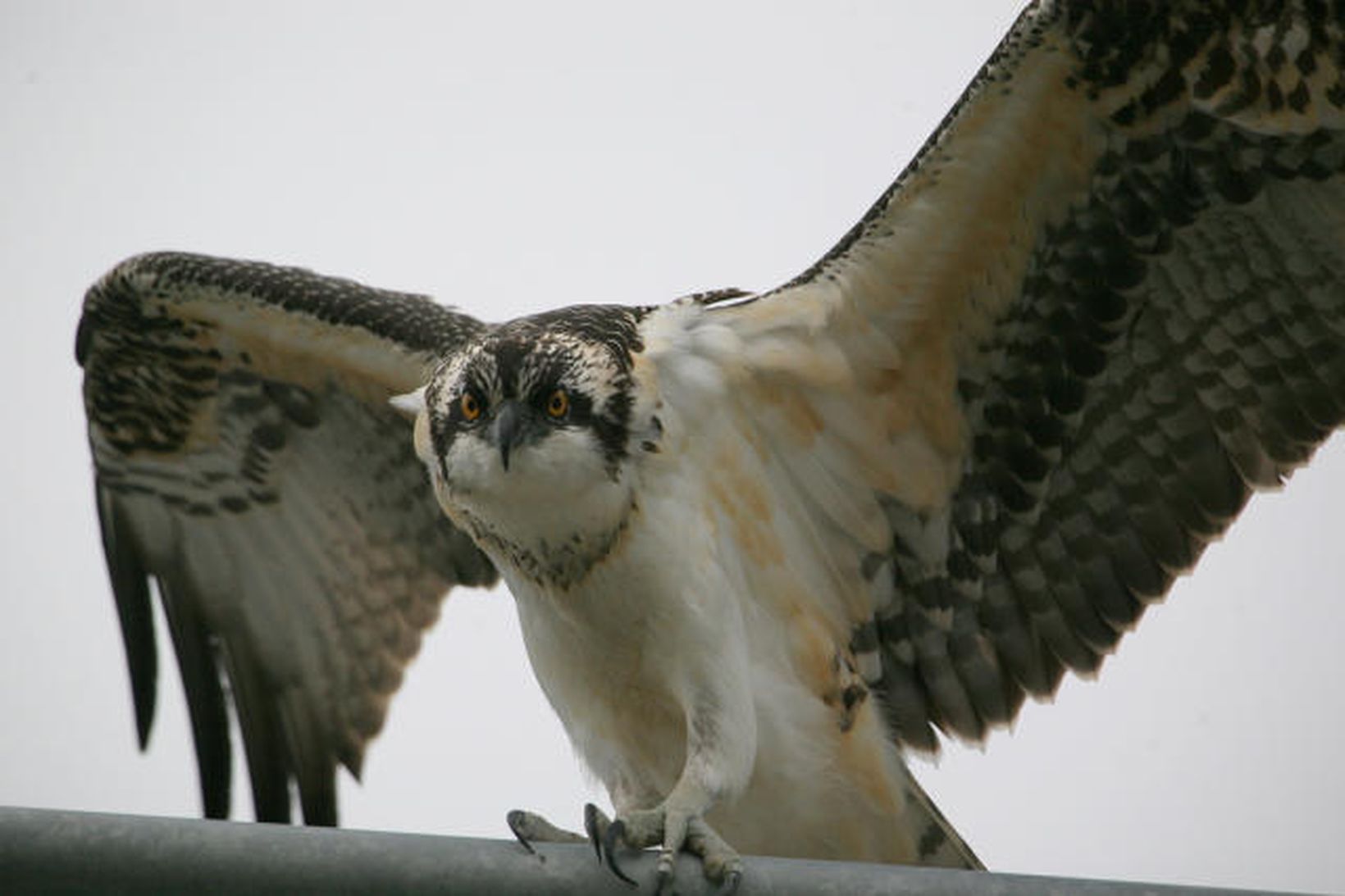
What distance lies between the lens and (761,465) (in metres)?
5.36

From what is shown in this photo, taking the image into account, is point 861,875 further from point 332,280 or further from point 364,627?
point 364,627

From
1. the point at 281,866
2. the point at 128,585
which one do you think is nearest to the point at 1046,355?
the point at 281,866

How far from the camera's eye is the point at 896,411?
5.50m

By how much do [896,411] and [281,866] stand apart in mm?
3006

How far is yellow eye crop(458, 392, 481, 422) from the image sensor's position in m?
4.73

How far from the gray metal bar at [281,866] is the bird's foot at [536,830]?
52.2 inches

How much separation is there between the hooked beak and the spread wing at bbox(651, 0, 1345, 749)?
0.52 meters

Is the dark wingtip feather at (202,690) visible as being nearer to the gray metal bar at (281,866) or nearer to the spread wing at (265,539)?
the spread wing at (265,539)

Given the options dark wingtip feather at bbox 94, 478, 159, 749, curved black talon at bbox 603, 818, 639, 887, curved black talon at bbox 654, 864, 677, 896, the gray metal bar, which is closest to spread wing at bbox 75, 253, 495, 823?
dark wingtip feather at bbox 94, 478, 159, 749

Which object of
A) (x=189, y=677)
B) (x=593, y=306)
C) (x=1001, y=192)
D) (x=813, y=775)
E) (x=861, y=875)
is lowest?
(x=189, y=677)

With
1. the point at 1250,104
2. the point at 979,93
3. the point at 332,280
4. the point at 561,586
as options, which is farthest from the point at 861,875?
the point at 332,280

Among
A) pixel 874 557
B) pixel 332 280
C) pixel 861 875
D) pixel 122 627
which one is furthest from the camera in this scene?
pixel 122 627

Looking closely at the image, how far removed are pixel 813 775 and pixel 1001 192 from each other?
1.62 metres

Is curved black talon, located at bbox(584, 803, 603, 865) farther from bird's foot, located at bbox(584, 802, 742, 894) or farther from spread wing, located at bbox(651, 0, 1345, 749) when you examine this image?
spread wing, located at bbox(651, 0, 1345, 749)
